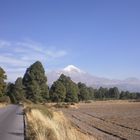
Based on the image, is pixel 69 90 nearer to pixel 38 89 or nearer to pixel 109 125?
pixel 38 89

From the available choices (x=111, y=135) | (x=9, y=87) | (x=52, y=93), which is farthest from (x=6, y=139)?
(x=9, y=87)

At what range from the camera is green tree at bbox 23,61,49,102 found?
100250 millimetres

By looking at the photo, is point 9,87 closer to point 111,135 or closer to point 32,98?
point 32,98

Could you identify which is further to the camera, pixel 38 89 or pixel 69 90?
pixel 69 90

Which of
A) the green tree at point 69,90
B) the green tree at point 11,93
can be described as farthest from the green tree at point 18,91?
the green tree at point 69,90

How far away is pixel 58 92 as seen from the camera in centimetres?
12288

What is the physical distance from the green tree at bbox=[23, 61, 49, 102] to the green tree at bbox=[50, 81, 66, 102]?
18.4 metres

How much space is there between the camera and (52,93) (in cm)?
12419

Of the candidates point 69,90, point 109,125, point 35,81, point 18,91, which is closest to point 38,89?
point 35,81

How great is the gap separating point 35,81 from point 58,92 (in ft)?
72.8

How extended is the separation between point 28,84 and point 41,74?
4.08 meters

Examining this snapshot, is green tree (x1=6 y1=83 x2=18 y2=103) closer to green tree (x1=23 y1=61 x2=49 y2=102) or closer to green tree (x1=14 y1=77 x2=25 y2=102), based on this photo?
green tree (x1=14 y1=77 x2=25 y2=102)

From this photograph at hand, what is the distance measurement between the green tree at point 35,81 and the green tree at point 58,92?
18.4m

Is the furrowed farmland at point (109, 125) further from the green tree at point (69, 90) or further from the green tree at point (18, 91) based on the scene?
the green tree at point (69, 90)
